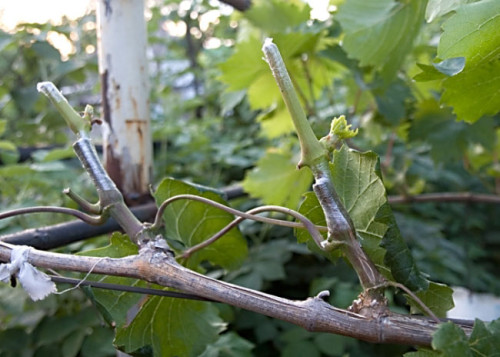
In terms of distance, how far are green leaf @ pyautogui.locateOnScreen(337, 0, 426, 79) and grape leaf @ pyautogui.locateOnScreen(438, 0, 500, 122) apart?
212 mm

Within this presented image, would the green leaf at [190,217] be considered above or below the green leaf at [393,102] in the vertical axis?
above

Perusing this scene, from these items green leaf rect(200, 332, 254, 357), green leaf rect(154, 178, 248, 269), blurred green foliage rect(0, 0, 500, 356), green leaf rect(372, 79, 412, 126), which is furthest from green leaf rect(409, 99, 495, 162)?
green leaf rect(154, 178, 248, 269)

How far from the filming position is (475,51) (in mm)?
445

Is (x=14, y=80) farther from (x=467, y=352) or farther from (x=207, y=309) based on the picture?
(x=467, y=352)

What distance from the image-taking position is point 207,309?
2.07ft

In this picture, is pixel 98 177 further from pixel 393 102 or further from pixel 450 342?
pixel 393 102

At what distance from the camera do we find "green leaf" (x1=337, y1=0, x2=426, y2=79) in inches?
28.0

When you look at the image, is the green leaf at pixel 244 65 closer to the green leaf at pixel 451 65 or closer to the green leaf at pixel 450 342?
the green leaf at pixel 451 65

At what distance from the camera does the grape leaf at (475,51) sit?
0.42m

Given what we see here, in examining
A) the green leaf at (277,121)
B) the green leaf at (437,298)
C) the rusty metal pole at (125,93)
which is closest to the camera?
the green leaf at (437,298)

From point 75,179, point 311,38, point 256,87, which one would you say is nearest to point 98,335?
point 75,179

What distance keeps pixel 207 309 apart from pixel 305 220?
0.23 metres

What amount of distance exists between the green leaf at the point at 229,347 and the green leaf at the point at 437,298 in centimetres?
47

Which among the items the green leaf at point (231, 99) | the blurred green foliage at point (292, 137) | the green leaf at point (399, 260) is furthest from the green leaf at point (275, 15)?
the green leaf at point (399, 260)
